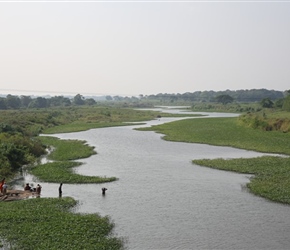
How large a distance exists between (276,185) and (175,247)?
17.4m

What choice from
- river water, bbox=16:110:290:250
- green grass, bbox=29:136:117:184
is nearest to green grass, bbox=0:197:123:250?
river water, bbox=16:110:290:250

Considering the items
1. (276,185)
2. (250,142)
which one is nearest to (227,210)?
(276,185)

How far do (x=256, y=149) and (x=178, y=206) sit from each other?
33.3m

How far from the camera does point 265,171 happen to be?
1718 inches

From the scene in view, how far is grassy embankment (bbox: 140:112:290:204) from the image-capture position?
36250mm

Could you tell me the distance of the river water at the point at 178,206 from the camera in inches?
A: 985

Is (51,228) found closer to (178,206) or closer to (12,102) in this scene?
(178,206)

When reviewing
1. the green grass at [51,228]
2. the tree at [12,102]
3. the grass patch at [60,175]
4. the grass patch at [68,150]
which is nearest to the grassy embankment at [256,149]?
the grass patch at [60,175]

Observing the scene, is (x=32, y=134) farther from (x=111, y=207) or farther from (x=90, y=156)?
(x=111, y=207)

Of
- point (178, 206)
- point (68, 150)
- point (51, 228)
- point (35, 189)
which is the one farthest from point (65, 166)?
point (51, 228)

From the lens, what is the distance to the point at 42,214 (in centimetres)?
2841

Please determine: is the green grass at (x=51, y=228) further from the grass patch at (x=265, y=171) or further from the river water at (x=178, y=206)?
the grass patch at (x=265, y=171)

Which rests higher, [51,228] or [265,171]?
[265,171]

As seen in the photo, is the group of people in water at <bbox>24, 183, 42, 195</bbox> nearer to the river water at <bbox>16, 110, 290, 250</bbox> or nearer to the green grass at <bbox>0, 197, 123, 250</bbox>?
the river water at <bbox>16, 110, 290, 250</bbox>
